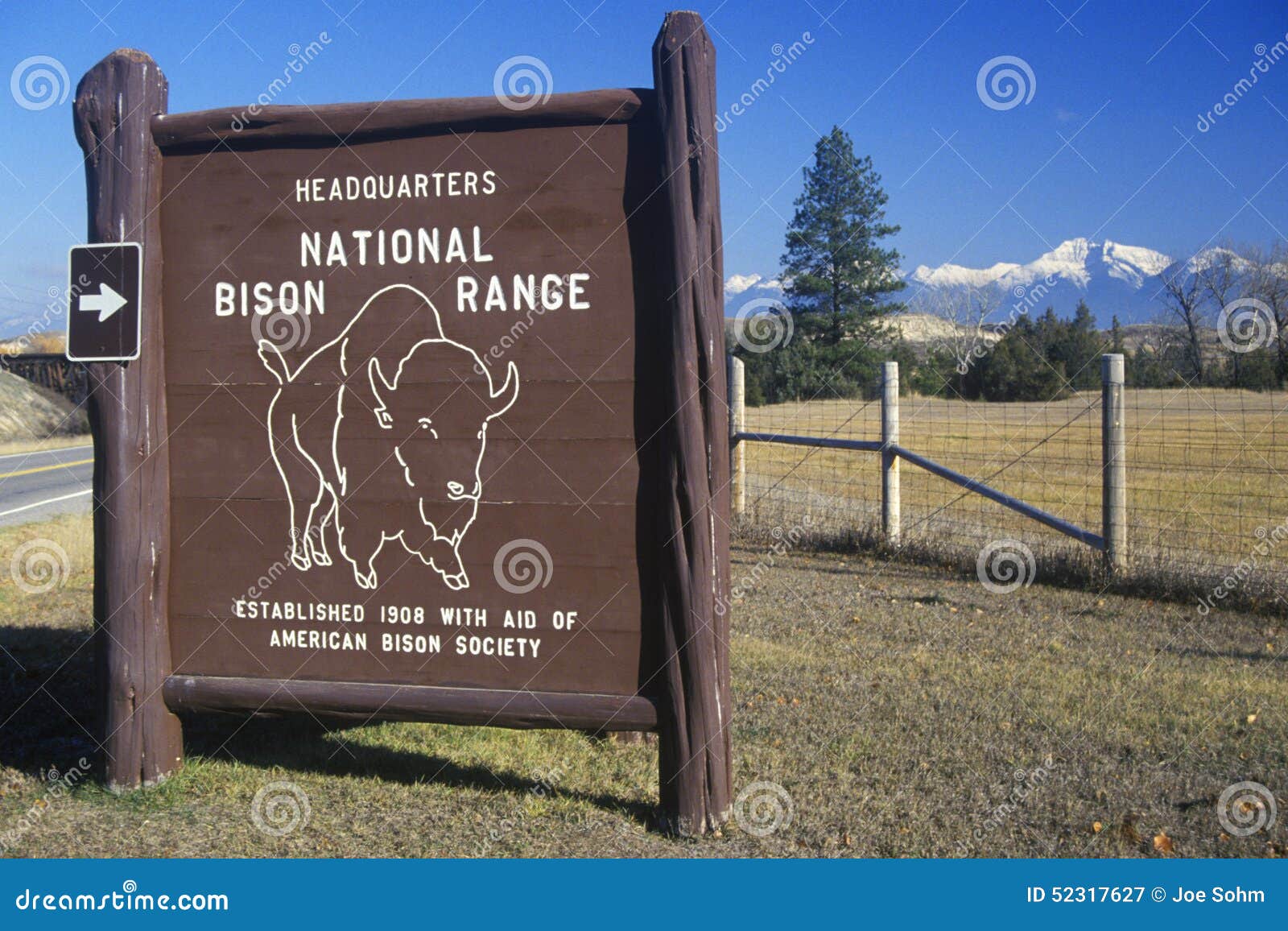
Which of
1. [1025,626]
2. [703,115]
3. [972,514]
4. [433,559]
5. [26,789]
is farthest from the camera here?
[972,514]

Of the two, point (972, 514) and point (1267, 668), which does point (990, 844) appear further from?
point (972, 514)

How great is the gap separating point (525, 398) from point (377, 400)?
64 cm

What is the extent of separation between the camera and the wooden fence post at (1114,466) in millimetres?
8664

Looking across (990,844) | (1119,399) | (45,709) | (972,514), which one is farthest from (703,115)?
(972,514)

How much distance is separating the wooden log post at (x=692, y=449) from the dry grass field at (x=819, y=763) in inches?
13.8

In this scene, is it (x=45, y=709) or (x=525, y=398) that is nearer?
(x=525, y=398)

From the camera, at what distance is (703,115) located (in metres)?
4.08

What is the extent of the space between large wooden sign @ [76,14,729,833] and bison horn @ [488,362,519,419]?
19 millimetres

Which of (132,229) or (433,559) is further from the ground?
(132,229)

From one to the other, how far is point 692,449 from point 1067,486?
18851mm

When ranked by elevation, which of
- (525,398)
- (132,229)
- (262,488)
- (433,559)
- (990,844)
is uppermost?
(132,229)

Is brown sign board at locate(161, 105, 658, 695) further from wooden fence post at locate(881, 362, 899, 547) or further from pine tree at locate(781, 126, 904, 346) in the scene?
pine tree at locate(781, 126, 904, 346)

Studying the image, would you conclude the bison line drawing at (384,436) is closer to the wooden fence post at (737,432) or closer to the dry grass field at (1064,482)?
the dry grass field at (1064,482)

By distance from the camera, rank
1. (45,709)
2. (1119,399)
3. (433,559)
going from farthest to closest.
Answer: (1119,399), (45,709), (433,559)
